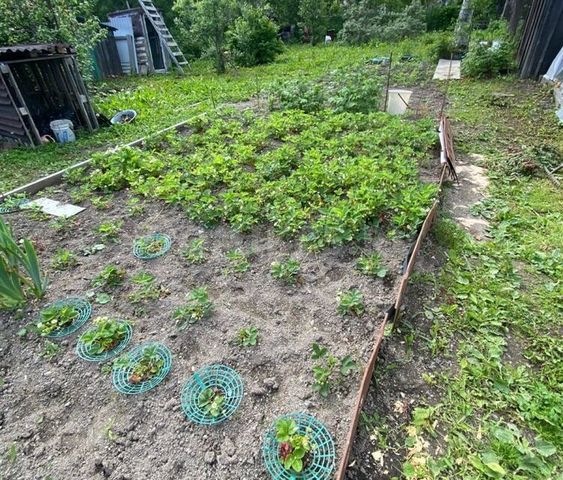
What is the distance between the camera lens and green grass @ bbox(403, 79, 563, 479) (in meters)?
1.57

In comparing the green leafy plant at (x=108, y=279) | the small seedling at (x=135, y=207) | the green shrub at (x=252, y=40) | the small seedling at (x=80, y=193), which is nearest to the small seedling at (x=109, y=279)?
the green leafy plant at (x=108, y=279)

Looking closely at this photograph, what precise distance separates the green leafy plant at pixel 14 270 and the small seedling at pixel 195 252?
42.2 inches

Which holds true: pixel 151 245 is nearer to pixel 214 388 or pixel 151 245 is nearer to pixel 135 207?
pixel 135 207

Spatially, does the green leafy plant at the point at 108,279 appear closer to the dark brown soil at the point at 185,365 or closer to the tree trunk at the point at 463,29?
the dark brown soil at the point at 185,365

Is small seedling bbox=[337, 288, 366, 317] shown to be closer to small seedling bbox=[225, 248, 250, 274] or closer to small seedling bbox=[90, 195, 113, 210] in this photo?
small seedling bbox=[225, 248, 250, 274]

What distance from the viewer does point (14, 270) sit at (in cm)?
229

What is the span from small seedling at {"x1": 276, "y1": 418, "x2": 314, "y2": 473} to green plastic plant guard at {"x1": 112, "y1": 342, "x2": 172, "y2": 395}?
78 centimetres

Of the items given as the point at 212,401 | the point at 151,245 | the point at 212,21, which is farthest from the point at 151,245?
the point at 212,21

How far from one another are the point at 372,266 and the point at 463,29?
38.6 feet

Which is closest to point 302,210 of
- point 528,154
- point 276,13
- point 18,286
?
point 18,286

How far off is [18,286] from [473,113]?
697 cm

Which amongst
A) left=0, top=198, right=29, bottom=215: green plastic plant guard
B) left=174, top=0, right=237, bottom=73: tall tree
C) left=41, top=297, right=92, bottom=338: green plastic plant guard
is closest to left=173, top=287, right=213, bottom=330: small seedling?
left=41, top=297, right=92, bottom=338: green plastic plant guard

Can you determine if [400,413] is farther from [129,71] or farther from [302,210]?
[129,71]

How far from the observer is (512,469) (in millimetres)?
1522
